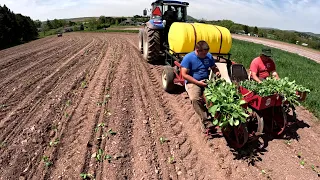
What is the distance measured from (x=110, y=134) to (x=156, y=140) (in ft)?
2.92

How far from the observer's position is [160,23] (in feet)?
30.3

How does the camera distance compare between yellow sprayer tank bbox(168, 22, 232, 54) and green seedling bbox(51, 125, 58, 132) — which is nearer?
green seedling bbox(51, 125, 58, 132)

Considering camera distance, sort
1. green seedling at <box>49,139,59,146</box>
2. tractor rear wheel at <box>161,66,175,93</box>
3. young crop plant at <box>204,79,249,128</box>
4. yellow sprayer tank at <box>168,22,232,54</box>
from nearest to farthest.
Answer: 1. young crop plant at <box>204,79,249,128</box>
2. green seedling at <box>49,139,59,146</box>
3. yellow sprayer tank at <box>168,22,232,54</box>
4. tractor rear wheel at <box>161,66,175,93</box>

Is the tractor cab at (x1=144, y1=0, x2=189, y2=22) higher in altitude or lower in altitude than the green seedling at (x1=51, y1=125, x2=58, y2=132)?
higher

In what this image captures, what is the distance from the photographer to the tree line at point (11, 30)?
3588cm

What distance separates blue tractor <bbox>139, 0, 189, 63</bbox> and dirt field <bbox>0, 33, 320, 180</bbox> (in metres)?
2.31

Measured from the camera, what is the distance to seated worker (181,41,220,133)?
16.3 feet

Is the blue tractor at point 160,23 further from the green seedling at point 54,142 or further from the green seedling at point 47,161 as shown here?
the green seedling at point 47,161

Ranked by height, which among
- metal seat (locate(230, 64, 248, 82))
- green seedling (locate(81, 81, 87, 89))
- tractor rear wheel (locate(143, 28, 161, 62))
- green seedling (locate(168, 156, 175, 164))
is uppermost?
tractor rear wheel (locate(143, 28, 161, 62))

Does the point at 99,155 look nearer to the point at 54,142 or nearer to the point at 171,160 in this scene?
the point at 54,142

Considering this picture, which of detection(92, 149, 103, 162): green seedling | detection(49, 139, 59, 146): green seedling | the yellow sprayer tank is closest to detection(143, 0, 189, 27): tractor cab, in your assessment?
the yellow sprayer tank

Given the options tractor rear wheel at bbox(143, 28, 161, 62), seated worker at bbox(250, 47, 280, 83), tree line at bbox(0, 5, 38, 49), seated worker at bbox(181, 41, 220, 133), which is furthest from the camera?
tree line at bbox(0, 5, 38, 49)

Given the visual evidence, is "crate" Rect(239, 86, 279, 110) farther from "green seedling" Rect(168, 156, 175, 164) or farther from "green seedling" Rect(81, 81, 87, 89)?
"green seedling" Rect(81, 81, 87, 89)

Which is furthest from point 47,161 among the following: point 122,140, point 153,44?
point 153,44
